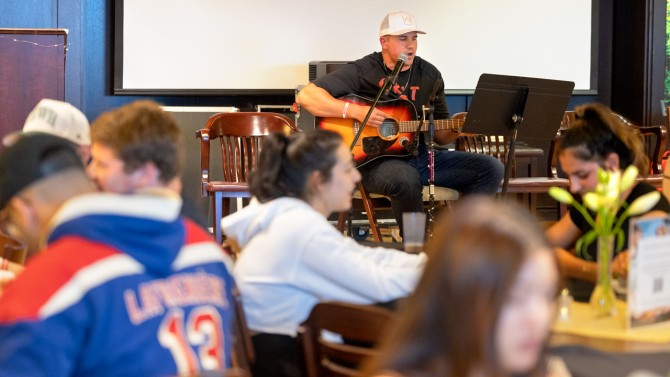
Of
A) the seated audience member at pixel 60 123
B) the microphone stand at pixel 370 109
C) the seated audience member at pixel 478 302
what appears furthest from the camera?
the microphone stand at pixel 370 109

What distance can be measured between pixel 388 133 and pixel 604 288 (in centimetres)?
351

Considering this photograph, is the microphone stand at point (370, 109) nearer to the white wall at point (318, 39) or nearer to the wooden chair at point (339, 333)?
the white wall at point (318, 39)

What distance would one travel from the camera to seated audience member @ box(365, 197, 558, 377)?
115cm

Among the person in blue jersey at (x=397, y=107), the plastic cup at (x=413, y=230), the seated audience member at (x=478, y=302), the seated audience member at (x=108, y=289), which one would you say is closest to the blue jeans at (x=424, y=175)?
the person in blue jersey at (x=397, y=107)

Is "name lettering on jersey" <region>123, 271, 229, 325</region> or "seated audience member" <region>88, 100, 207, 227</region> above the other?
"seated audience member" <region>88, 100, 207, 227</region>

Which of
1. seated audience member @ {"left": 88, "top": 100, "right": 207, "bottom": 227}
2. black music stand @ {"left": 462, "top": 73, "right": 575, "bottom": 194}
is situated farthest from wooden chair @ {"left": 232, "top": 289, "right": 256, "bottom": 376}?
black music stand @ {"left": 462, "top": 73, "right": 575, "bottom": 194}

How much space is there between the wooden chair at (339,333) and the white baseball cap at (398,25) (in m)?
3.98

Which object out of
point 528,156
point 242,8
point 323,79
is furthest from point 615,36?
point 323,79

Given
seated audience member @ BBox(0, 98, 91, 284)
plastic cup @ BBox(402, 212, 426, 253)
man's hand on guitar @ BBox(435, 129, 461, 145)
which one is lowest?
plastic cup @ BBox(402, 212, 426, 253)

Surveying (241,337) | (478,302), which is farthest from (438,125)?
(478,302)

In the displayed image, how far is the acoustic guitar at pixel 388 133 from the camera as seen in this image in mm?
5984

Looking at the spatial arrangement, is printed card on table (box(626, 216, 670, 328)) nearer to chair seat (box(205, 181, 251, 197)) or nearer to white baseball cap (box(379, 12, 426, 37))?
chair seat (box(205, 181, 251, 197))

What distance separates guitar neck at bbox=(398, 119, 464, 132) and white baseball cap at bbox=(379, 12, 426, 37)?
0.57 m

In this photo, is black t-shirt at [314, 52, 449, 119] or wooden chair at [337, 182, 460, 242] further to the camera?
black t-shirt at [314, 52, 449, 119]
